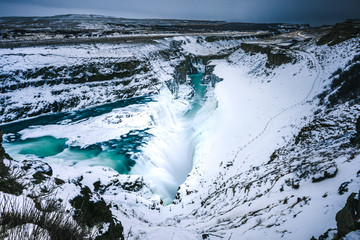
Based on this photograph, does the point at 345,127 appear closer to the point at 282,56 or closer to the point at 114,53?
the point at 282,56

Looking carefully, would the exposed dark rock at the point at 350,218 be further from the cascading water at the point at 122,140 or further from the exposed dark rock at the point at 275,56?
the exposed dark rock at the point at 275,56

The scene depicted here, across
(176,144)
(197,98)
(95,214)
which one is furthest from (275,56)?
(95,214)

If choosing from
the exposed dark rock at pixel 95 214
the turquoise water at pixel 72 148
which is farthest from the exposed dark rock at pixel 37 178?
the turquoise water at pixel 72 148

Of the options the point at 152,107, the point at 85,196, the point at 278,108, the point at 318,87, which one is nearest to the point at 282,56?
the point at 318,87

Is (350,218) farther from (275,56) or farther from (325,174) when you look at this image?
(275,56)

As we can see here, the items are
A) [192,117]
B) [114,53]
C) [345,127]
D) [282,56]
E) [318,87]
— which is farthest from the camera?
[114,53]

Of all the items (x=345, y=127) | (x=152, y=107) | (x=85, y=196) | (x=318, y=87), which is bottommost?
(x=85, y=196)

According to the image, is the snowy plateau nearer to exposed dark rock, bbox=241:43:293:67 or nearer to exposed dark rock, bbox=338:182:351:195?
exposed dark rock, bbox=338:182:351:195
